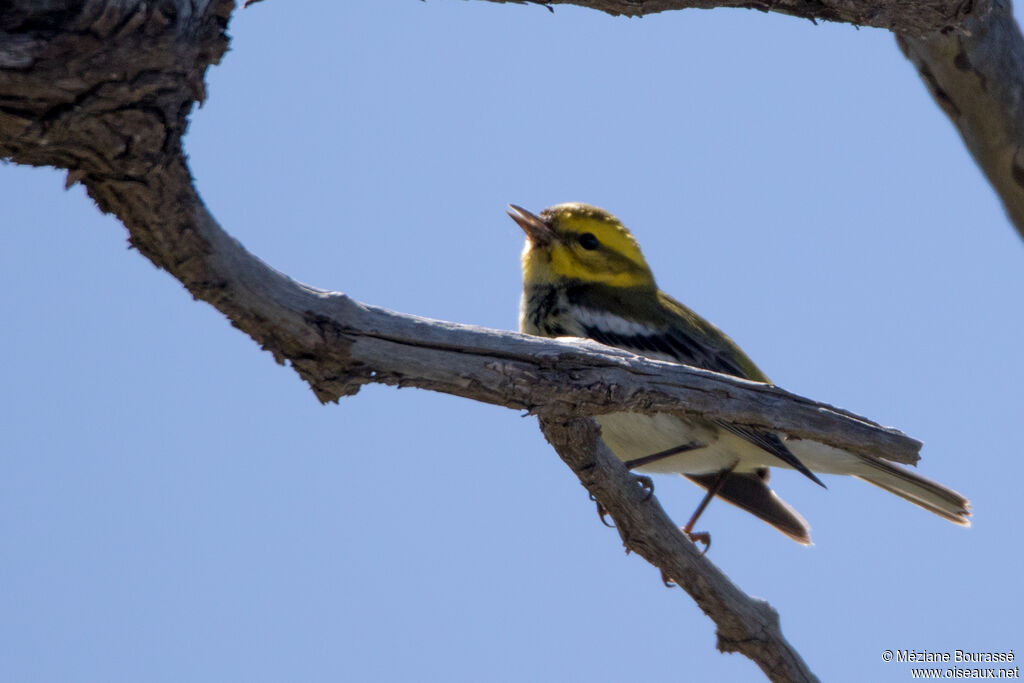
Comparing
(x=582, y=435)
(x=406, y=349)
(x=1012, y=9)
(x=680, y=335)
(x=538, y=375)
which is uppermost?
(x=1012, y=9)

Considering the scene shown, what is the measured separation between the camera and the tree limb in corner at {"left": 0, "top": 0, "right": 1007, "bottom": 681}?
7.93 feet

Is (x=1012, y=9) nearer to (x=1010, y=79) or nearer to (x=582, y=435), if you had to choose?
(x=1010, y=79)

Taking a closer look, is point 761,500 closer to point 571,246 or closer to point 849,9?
point 571,246

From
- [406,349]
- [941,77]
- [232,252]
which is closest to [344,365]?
[406,349]

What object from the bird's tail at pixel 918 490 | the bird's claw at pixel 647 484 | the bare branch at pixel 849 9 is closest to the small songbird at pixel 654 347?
the bird's tail at pixel 918 490

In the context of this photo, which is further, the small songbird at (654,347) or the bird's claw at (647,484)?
the small songbird at (654,347)

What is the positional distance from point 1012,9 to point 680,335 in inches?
93.4

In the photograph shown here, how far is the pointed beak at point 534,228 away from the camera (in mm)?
5996

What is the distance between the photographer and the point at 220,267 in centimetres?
270

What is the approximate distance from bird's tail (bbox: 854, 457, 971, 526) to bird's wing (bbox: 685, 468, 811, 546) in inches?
17.5

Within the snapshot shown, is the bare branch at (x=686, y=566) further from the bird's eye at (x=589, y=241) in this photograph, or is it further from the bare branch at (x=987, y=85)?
the bare branch at (x=987, y=85)

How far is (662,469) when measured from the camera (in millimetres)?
5523

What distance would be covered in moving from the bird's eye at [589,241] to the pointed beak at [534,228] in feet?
0.60

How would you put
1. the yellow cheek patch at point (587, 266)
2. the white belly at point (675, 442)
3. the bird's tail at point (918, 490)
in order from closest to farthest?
the white belly at point (675, 442) < the bird's tail at point (918, 490) < the yellow cheek patch at point (587, 266)
